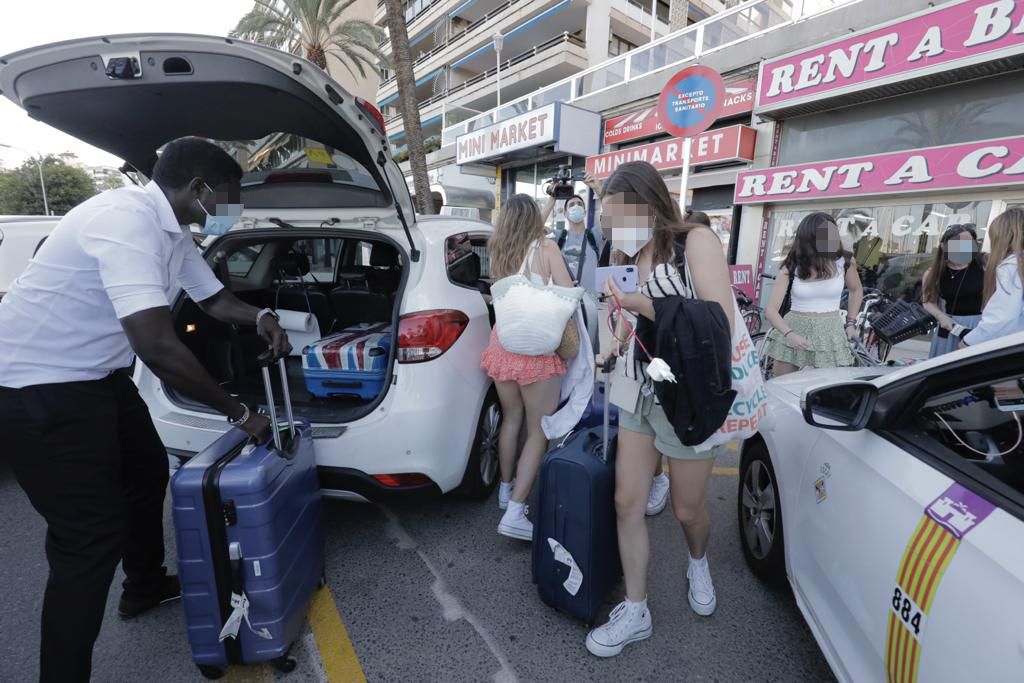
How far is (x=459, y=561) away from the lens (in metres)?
2.62

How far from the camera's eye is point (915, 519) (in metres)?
1.37

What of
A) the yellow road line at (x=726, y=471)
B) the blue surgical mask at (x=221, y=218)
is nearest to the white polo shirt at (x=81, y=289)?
the blue surgical mask at (x=221, y=218)

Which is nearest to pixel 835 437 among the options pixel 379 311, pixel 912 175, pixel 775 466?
pixel 775 466

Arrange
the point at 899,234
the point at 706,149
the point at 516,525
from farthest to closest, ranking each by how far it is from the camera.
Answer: the point at 706,149, the point at 899,234, the point at 516,525

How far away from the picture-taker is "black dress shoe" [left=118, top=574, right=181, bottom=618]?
2205 mm

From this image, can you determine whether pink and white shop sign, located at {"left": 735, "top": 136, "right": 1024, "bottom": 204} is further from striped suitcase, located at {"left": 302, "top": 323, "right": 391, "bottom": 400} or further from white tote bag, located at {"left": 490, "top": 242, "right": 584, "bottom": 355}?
striped suitcase, located at {"left": 302, "top": 323, "right": 391, "bottom": 400}

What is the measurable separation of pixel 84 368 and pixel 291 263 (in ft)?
8.07

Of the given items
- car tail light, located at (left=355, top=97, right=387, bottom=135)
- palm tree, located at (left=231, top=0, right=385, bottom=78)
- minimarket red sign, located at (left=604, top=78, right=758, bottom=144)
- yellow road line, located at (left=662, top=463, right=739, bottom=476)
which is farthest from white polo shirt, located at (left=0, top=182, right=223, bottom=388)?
palm tree, located at (left=231, top=0, right=385, bottom=78)

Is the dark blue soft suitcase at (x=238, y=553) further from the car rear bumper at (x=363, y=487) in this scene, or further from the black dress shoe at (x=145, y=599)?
the black dress shoe at (x=145, y=599)

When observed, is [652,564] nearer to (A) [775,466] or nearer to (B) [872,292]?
A: (A) [775,466]

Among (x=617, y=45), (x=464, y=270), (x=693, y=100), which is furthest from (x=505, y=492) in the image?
(x=617, y=45)

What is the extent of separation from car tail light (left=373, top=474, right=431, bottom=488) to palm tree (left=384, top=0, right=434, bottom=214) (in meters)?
6.48

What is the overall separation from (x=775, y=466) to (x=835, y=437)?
0.47 metres

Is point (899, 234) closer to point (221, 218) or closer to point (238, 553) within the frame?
point (221, 218)
